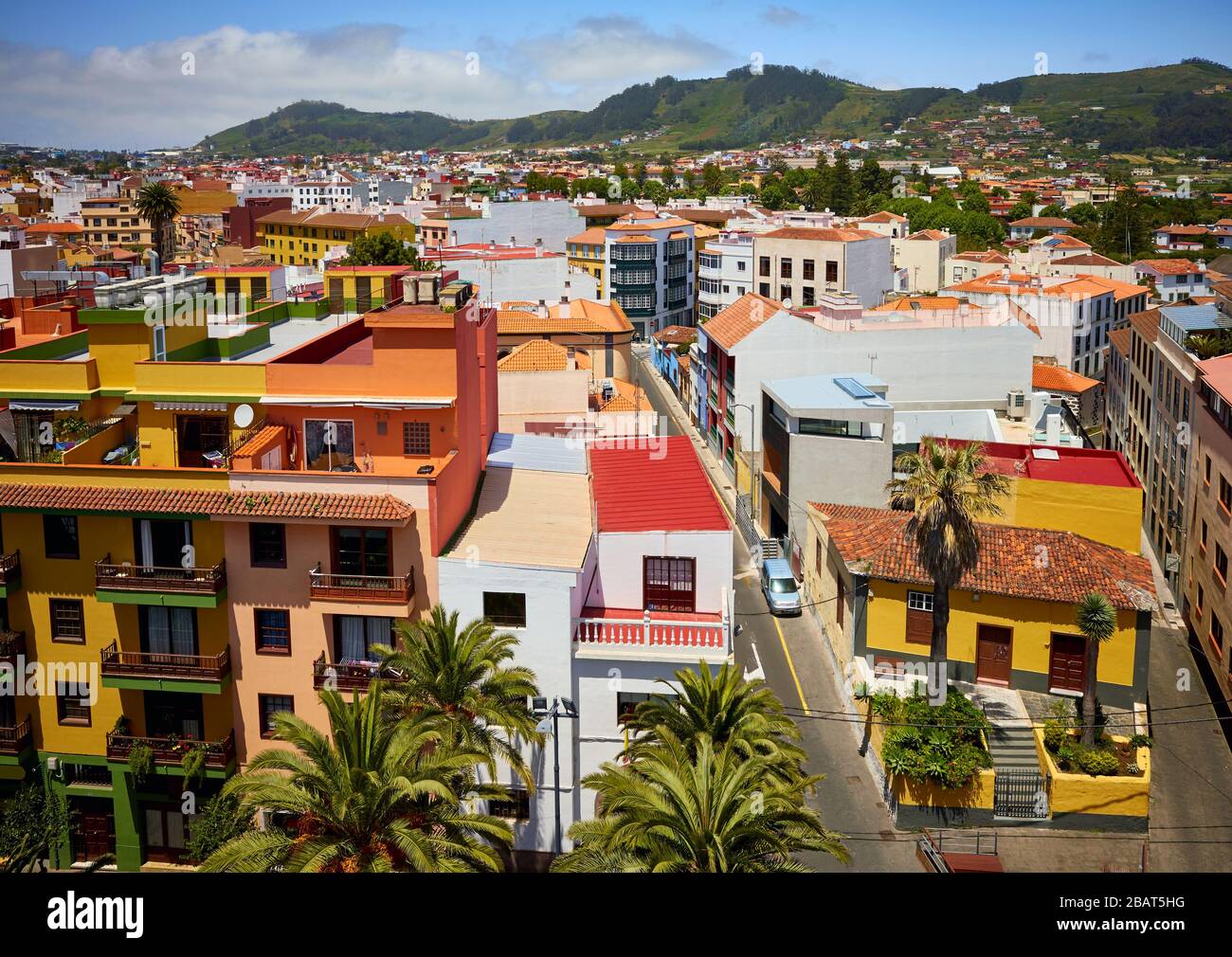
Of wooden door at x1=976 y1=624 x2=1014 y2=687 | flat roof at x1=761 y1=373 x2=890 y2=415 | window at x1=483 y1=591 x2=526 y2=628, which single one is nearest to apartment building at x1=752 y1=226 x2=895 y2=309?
flat roof at x1=761 y1=373 x2=890 y2=415

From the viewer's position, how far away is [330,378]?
25203 millimetres

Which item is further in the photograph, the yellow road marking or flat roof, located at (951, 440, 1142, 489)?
flat roof, located at (951, 440, 1142, 489)

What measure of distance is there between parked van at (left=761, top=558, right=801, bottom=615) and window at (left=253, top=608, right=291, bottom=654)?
19.4 metres

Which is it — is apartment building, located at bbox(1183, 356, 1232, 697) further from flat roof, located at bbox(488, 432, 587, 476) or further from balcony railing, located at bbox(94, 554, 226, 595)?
balcony railing, located at bbox(94, 554, 226, 595)

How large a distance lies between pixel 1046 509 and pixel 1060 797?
1085 cm

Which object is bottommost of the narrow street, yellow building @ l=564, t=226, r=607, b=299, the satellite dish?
the narrow street

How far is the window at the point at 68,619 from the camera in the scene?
2386 cm

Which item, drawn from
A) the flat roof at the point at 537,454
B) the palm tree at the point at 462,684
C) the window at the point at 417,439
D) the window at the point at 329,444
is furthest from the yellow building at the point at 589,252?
the palm tree at the point at 462,684

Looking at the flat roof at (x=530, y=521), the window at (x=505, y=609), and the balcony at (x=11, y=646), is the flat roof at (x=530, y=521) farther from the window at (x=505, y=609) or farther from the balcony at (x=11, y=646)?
the balcony at (x=11, y=646)

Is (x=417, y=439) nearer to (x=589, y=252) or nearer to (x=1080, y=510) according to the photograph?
(x=1080, y=510)

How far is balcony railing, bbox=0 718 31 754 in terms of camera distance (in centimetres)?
2350
